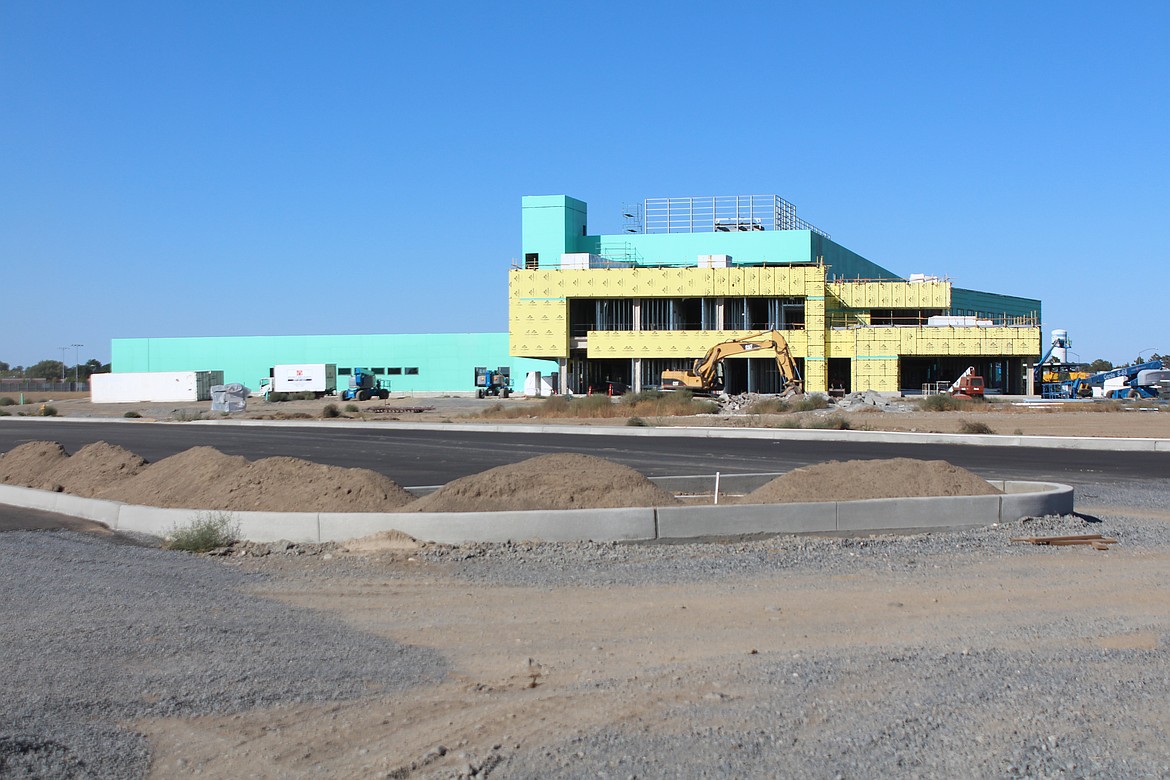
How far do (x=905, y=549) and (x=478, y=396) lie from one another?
7071 cm

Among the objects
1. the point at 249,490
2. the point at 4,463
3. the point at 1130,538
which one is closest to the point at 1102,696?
the point at 1130,538

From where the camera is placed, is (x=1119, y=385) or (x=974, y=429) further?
(x=1119, y=385)

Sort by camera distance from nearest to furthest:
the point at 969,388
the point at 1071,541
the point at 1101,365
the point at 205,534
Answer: the point at 205,534 → the point at 1071,541 → the point at 969,388 → the point at 1101,365

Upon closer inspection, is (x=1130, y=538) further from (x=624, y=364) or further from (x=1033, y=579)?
(x=624, y=364)

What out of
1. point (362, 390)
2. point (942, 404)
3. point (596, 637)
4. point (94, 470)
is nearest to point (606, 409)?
point (942, 404)

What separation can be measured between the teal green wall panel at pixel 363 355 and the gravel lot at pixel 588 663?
274 feet

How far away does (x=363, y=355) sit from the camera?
324 ft

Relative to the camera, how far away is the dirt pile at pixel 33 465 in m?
18.6

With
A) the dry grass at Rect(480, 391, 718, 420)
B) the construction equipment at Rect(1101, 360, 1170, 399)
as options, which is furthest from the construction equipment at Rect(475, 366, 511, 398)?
the construction equipment at Rect(1101, 360, 1170, 399)

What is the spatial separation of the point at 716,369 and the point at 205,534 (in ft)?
184

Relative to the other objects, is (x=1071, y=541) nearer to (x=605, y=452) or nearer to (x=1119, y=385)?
(x=605, y=452)

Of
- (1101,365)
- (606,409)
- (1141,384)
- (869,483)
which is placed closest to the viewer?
(869,483)

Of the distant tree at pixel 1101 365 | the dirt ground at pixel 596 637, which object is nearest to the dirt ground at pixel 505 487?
the dirt ground at pixel 596 637

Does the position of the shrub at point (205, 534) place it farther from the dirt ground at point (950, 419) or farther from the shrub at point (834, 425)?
the dirt ground at point (950, 419)
